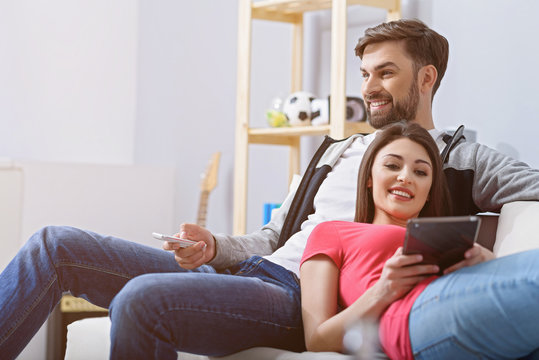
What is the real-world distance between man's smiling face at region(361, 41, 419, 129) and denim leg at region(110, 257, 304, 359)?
0.62 meters

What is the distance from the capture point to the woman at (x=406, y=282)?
111 centimetres

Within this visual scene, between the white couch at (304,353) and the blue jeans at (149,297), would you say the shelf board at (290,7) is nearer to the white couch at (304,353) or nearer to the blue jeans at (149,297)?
the white couch at (304,353)

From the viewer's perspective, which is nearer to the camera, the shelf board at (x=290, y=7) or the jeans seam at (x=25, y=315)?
the jeans seam at (x=25, y=315)

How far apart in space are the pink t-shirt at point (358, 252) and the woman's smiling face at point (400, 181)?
97mm

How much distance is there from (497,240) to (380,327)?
43 cm

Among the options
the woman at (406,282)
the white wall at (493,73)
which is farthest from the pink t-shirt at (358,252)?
the white wall at (493,73)

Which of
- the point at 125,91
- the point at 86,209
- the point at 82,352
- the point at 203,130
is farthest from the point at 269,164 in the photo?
the point at 82,352

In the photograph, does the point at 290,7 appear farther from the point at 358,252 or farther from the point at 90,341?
the point at 358,252

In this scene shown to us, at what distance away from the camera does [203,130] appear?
14.1 ft

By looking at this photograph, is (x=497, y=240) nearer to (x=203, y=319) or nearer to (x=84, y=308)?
(x=203, y=319)

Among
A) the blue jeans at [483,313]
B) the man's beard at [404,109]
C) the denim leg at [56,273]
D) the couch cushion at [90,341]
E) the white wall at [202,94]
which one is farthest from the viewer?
the white wall at [202,94]

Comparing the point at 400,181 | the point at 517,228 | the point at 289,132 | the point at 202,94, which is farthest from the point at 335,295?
the point at 202,94

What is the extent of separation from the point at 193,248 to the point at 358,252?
0.39 metres

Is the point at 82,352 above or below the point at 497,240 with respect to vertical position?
below
